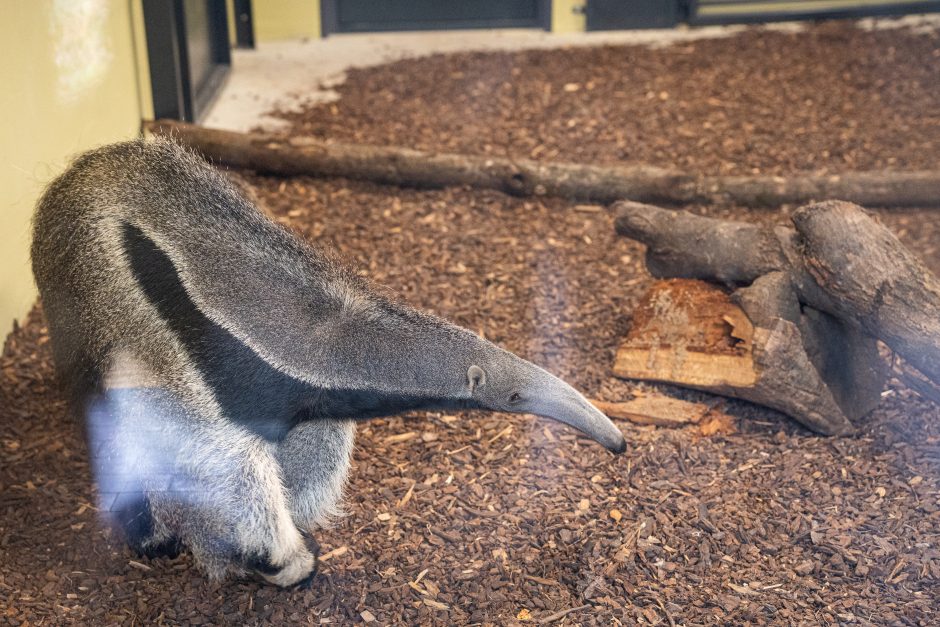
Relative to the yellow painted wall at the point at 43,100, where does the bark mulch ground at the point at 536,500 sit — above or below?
below

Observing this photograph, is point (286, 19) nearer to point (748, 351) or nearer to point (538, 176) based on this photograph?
point (538, 176)

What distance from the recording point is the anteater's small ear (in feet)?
10.2

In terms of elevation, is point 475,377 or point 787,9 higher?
point 787,9

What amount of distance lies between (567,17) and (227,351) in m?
8.98

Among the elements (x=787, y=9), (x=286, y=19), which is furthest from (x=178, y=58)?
(x=787, y=9)

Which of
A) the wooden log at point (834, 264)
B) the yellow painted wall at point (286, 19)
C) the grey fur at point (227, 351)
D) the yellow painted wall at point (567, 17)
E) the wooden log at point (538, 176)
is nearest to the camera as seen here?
the grey fur at point (227, 351)

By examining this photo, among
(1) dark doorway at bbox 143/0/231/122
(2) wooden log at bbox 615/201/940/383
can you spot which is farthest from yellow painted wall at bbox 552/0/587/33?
(2) wooden log at bbox 615/201/940/383

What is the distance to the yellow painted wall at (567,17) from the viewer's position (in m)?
11.0

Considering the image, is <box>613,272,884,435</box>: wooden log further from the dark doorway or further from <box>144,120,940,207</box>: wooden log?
the dark doorway

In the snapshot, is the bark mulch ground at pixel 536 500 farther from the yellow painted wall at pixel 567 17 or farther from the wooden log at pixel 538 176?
the yellow painted wall at pixel 567 17

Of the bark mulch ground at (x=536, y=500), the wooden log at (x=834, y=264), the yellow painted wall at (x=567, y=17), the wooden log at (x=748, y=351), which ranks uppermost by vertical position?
the yellow painted wall at (x=567, y=17)

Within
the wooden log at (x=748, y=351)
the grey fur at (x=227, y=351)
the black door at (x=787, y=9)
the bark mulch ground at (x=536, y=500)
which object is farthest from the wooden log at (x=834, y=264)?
the black door at (x=787, y=9)

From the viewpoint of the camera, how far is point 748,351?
429 cm

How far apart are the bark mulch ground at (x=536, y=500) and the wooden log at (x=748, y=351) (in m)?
0.13
